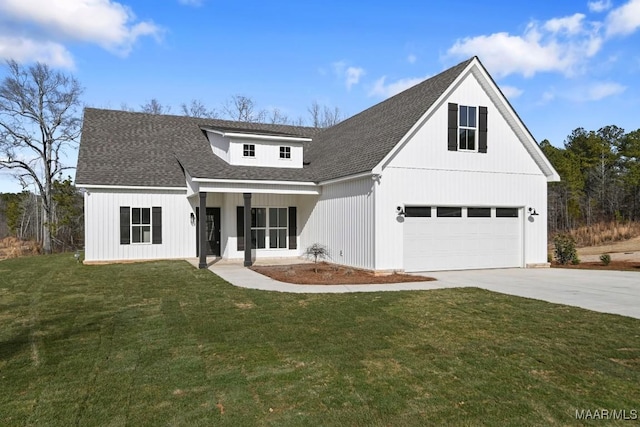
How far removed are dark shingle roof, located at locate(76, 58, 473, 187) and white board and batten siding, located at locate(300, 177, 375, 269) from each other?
601 mm

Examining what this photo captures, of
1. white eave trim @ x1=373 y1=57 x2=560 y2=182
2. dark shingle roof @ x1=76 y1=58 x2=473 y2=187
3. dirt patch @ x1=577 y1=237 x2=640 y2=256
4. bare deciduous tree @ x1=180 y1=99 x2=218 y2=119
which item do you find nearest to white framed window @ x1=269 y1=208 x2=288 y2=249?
dark shingle roof @ x1=76 y1=58 x2=473 y2=187

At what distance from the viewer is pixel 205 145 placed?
20.8 m

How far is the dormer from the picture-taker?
57.7 feet

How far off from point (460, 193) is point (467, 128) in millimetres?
2195

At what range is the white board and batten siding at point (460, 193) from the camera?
13492mm

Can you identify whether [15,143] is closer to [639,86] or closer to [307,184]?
[307,184]

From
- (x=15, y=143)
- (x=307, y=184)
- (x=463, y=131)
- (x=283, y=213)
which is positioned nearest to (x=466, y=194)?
(x=463, y=131)

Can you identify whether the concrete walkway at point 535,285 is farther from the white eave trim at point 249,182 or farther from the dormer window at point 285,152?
the dormer window at point 285,152

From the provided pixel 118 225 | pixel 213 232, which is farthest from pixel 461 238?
pixel 118 225

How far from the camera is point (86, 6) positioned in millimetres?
13203

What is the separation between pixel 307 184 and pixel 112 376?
12.1 m

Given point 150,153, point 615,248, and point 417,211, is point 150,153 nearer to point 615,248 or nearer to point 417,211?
point 417,211

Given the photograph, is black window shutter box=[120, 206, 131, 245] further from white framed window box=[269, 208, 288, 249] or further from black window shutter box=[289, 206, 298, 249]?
black window shutter box=[289, 206, 298, 249]

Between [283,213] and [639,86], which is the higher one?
[639,86]
